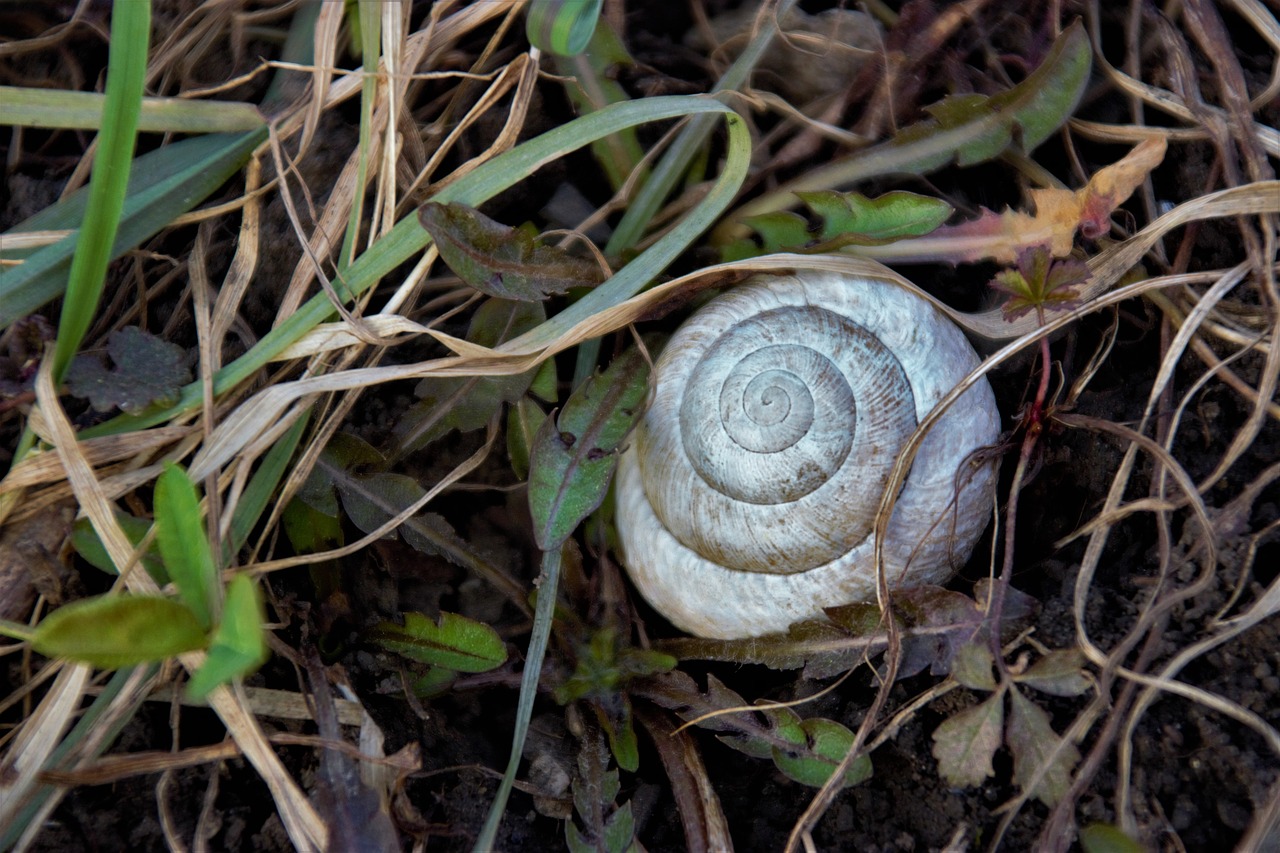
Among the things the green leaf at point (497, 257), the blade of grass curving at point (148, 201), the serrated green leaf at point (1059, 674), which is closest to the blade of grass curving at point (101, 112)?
the blade of grass curving at point (148, 201)

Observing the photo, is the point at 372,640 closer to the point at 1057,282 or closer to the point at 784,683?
the point at 784,683

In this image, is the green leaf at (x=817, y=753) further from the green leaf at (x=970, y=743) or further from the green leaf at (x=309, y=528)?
the green leaf at (x=309, y=528)

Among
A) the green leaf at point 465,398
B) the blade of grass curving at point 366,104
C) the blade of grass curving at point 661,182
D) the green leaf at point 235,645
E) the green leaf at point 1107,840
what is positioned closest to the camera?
the green leaf at point 235,645

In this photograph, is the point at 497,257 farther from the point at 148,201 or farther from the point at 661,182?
the point at 148,201

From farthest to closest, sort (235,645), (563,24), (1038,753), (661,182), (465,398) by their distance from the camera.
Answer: (661,182), (465,398), (563,24), (1038,753), (235,645)

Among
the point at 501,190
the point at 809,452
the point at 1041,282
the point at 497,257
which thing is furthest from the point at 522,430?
the point at 1041,282

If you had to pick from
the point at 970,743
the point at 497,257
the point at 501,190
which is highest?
the point at 501,190
